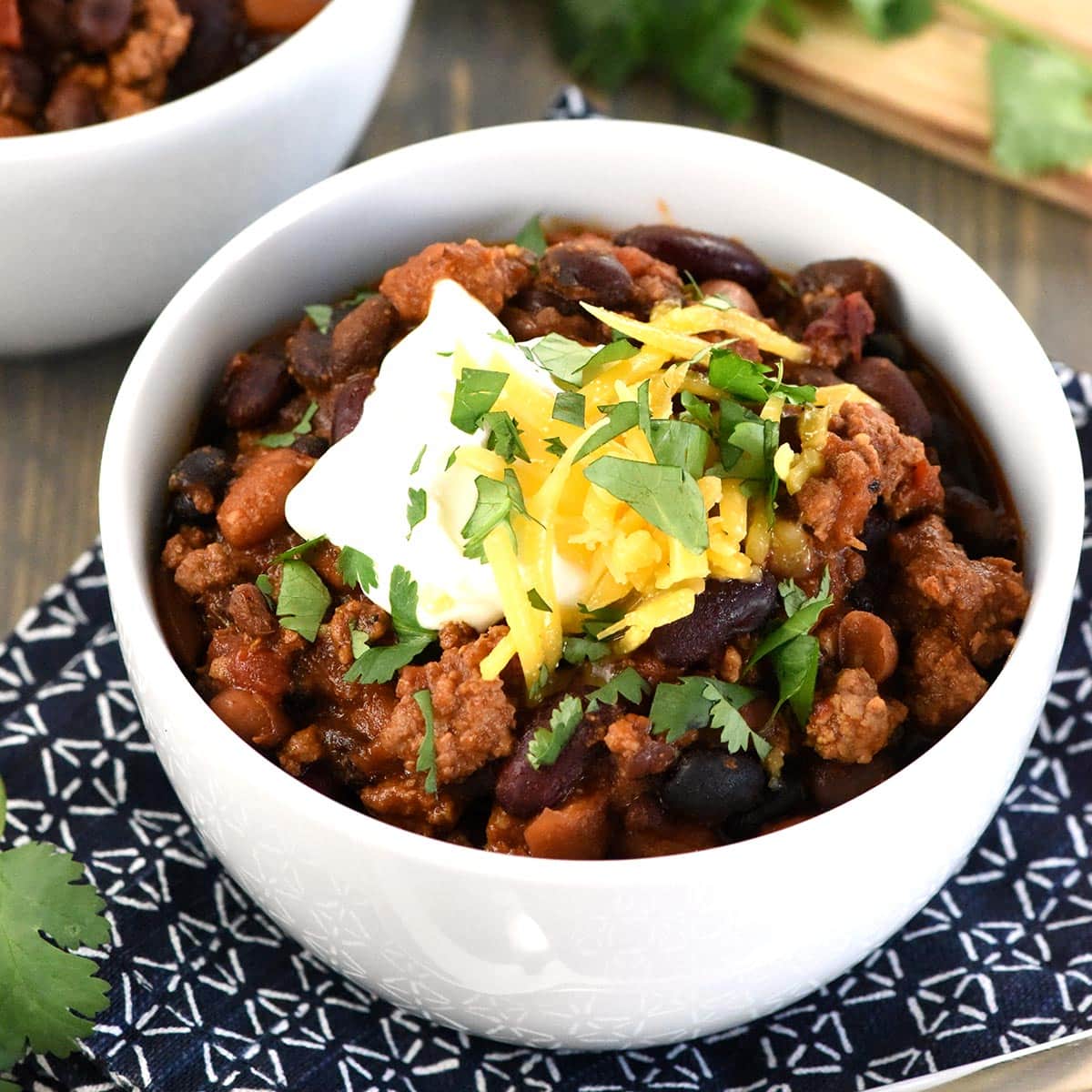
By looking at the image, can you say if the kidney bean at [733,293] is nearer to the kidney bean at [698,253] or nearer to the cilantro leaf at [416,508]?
the kidney bean at [698,253]

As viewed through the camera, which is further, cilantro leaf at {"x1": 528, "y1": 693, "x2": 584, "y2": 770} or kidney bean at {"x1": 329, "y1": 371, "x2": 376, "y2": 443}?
kidney bean at {"x1": 329, "y1": 371, "x2": 376, "y2": 443}

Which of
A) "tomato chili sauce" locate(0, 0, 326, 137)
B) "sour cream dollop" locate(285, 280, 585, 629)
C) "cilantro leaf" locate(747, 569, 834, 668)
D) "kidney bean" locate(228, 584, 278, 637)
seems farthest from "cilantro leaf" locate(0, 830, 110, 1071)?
"tomato chili sauce" locate(0, 0, 326, 137)

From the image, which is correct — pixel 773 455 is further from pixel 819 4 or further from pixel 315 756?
pixel 819 4

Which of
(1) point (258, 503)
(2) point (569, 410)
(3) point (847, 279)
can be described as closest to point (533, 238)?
(3) point (847, 279)

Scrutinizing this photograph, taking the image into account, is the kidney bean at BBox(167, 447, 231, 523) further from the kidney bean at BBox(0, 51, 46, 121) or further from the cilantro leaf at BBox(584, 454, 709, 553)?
the kidney bean at BBox(0, 51, 46, 121)

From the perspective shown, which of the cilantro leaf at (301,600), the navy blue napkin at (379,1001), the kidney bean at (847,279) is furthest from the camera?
the kidney bean at (847,279)

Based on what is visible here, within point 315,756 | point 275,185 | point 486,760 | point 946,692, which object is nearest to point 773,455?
point 946,692

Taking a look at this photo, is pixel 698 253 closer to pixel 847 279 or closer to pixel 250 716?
pixel 847 279

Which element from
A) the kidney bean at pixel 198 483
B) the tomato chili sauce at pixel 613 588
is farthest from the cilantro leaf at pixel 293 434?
the kidney bean at pixel 198 483
